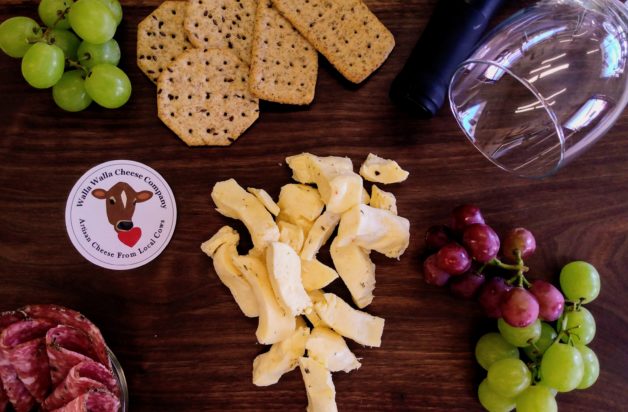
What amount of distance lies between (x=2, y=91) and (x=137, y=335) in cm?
45

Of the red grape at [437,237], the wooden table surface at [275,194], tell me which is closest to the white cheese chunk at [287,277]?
the wooden table surface at [275,194]

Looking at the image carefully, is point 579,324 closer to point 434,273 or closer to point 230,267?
point 434,273

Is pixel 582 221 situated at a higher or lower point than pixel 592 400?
higher

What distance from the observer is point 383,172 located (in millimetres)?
1001

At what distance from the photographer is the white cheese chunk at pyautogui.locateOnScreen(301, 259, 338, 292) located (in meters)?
0.97

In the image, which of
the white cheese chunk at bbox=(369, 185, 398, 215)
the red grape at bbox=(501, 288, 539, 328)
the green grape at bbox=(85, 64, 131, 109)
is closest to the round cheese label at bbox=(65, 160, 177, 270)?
the green grape at bbox=(85, 64, 131, 109)

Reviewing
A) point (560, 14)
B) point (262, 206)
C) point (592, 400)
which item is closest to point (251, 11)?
point (262, 206)

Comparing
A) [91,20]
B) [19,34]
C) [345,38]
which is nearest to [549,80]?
[345,38]

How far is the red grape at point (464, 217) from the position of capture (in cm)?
96

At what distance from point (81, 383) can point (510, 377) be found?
591 millimetres

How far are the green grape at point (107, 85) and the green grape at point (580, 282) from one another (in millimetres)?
737

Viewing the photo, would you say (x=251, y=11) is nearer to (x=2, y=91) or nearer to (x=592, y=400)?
(x=2, y=91)

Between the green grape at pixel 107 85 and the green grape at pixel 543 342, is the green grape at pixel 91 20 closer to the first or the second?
the green grape at pixel 107 85

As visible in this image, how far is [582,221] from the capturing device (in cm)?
103
